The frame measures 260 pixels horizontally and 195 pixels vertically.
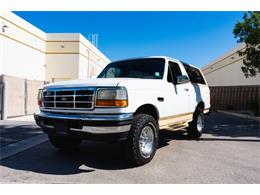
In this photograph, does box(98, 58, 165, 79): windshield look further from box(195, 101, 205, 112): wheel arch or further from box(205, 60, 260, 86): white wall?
box(205, 60, 260, 86): white wall

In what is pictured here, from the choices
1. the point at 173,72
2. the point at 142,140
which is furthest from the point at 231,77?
the point at 142,140

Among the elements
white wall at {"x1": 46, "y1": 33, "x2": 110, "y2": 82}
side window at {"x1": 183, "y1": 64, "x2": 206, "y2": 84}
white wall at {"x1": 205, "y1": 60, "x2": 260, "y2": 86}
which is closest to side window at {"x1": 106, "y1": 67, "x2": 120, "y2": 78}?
side window at {"x1": 183, "y1": 64, "x2": 206, "y2": 84}

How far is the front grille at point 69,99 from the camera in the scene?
329 centimetres

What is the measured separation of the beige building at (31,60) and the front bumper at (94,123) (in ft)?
25.0

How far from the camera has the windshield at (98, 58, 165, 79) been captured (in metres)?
4.43

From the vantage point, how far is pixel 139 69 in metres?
4.61

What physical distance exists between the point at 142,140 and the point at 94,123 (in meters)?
1.03

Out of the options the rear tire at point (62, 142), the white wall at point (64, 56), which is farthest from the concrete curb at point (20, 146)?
the white wall at point (64, 56)

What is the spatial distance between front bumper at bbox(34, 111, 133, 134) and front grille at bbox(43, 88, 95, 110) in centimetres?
17

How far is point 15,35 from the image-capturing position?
53.2ft

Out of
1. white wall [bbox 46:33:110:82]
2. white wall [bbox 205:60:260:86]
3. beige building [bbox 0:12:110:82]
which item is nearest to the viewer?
beige building [bbox 0:12:110:82]

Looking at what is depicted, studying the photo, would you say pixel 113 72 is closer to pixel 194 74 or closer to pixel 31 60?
pixel 194 74

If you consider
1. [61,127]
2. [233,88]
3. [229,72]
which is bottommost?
[61,127]
